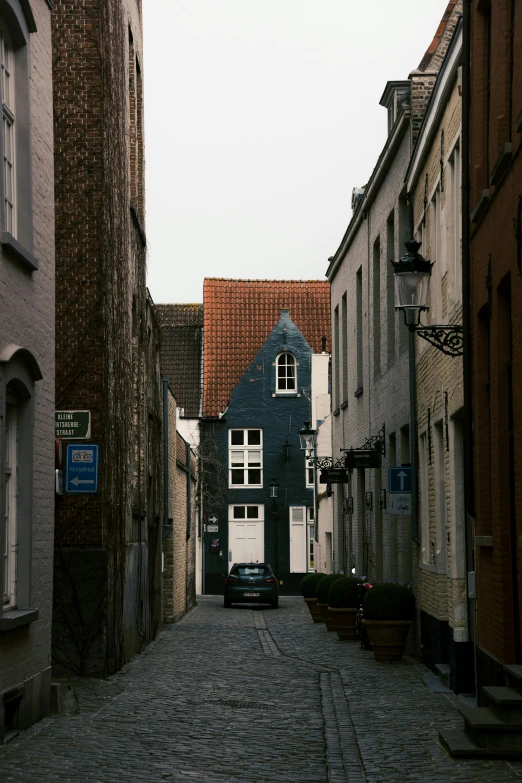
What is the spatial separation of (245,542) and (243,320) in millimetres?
8907

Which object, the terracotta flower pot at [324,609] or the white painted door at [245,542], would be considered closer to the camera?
the terracotta flower pot at [324,609]

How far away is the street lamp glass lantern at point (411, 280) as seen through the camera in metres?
12.8

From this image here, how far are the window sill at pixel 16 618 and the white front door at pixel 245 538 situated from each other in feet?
128

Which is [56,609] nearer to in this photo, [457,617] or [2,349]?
[457,617]

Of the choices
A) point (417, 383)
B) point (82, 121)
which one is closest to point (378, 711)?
point (417, 383)

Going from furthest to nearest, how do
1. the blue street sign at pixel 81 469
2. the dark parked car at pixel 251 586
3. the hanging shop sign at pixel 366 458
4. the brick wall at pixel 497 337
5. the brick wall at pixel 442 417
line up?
the dark parked car at pixel 251 586 → the hanging shop sign at pixel 366 458 → the blue street sign at pixel 81 469 → the brick wall at pixel 442 417 → the brick wall at pixel 497 337

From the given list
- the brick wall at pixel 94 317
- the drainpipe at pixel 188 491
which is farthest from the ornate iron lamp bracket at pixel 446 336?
the drainpipe at pixel 188 491

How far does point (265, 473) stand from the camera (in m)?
50.5

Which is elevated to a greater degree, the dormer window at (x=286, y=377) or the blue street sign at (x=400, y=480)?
the dormer window at (x=286, y=377)

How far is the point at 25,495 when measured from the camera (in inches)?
443

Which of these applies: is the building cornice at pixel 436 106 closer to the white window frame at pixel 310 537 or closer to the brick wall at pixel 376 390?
the brick wall at pixel 376 390

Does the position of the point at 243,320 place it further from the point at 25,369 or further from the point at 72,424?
the point at 25,369

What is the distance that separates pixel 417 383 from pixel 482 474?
6.07 m

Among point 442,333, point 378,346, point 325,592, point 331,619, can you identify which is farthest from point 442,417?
point 325,592
